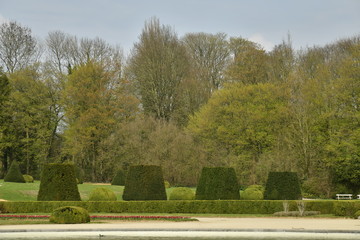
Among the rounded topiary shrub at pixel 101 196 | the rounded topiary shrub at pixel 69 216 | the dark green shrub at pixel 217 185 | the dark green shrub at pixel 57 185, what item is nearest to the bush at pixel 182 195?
the dark green shrub at pixel 217 185

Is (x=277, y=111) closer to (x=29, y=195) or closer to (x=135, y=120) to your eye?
(x=135, y=120)

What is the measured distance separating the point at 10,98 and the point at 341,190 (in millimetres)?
36353

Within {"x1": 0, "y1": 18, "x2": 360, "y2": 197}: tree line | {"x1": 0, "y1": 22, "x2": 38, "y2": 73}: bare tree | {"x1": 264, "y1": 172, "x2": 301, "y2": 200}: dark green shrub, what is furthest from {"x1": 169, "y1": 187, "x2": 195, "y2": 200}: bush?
{"x1": 0, "y1": 22, "x2": 38, "y2": 73}: bare tree

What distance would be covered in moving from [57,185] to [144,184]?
5090mm

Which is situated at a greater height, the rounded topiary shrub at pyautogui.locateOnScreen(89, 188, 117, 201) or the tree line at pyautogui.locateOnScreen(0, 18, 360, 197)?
the tree line at pyautogui.locateOnScreen(0, 18, 360, 197)

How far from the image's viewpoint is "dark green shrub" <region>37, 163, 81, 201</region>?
29328 millimetres

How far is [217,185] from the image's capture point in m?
30.9

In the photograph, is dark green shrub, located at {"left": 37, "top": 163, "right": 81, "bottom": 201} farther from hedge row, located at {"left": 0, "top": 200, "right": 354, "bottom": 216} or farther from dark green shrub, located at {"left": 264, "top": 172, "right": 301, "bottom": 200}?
dark green shrub, located at {"left": 264, "top": 172, "right": 301, "bottom": 200}

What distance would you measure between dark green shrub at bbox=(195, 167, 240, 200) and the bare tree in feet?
119

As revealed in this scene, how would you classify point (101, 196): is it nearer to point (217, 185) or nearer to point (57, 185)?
point (57, 185)

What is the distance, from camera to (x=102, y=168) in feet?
190

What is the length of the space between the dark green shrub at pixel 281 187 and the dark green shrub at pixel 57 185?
11939 mm

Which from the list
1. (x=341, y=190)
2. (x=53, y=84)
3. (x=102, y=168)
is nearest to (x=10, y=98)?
(x=53, y=84)

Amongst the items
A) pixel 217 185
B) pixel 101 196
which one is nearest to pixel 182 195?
pixel 217 185
